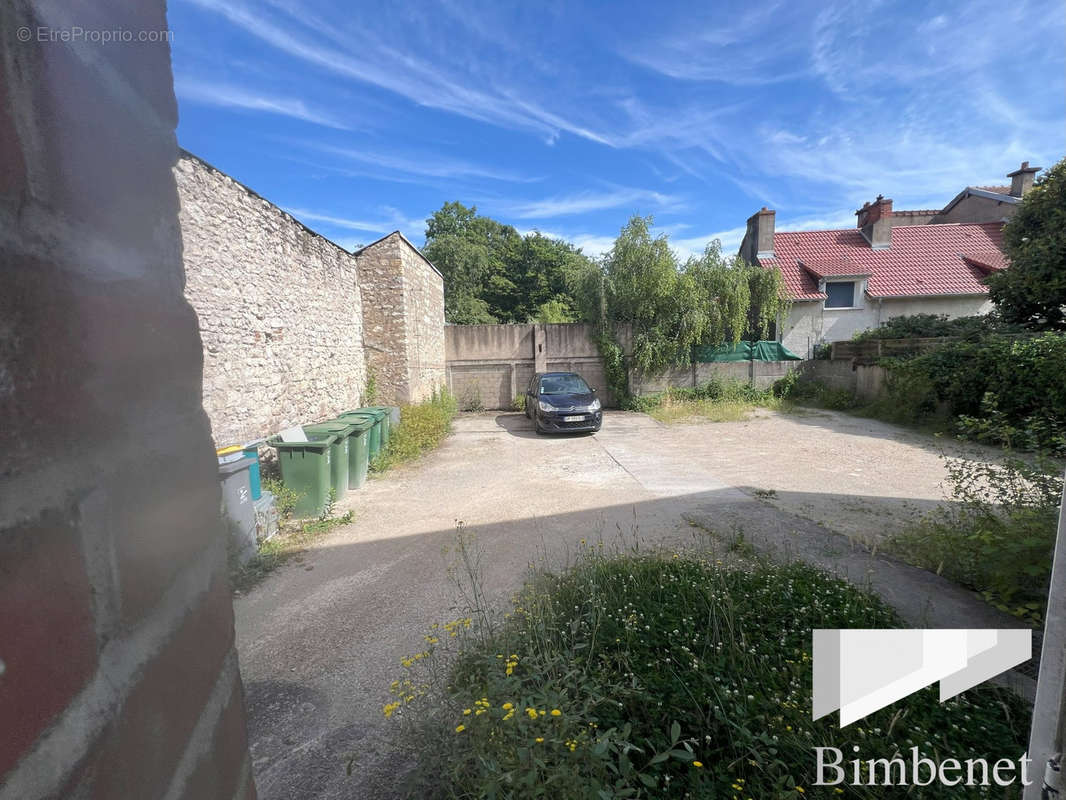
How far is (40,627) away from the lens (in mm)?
404

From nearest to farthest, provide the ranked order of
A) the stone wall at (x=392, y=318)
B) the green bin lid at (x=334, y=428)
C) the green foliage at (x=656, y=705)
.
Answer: the green foliage at (x=656, y=705)
the green bin lid at (x=334, y=428)
the stone wall at (x=392, y=318)

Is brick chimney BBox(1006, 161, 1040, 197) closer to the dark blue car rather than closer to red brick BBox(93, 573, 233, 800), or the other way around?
the dark blue car

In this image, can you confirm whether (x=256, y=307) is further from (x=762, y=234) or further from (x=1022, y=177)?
(x=1022, y=177)

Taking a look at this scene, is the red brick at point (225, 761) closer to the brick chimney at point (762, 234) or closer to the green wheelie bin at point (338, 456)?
the green wheelie bin at point (338, 456)

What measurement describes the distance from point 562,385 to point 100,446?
1135 cm

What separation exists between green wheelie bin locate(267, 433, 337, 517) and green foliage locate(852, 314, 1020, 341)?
46.0 feet

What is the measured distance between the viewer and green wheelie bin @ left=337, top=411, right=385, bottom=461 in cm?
773

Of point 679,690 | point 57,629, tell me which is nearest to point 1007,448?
point 679,690

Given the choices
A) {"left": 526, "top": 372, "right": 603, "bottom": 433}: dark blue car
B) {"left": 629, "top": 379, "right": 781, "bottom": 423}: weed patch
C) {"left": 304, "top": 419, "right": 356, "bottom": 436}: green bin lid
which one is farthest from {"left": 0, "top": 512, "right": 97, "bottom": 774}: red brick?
{"left": 629, "top": 379, "right": 781, "bottom": 423}: weed patch

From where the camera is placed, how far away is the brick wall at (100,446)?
1.28 feet

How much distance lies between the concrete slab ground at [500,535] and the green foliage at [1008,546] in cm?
18

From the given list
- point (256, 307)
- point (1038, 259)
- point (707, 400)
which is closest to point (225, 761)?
point (256, 307)

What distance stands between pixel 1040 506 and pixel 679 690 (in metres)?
3.20

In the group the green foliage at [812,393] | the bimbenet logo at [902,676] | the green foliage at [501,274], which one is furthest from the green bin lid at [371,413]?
the green foliage at [501,274]
